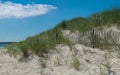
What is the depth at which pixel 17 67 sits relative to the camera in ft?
21.7

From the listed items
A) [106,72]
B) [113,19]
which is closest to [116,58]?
[106,72]

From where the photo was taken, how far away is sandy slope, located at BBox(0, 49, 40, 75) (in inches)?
250

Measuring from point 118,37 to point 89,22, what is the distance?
1.51 meters

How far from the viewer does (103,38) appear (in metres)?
8.29

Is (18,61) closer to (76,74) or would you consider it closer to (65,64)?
(65,64)

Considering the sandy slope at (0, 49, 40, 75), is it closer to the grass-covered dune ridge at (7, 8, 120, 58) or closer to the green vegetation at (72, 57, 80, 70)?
the grass-covered dune ridge at (7, 8, 120, 58)

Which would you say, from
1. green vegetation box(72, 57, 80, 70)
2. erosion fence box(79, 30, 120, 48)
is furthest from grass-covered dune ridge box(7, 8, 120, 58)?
green vegetation box(72, 57, 80, 70)

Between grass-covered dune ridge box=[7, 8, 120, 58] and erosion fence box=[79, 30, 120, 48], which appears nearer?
grass-covered dune ridge box=[7, 8, 120, 58]

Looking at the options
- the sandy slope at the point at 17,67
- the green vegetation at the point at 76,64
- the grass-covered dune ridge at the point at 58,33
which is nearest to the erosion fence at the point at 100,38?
the grass-covered dune ridge at the point at 58,33

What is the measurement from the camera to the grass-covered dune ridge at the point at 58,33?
24.3 ft

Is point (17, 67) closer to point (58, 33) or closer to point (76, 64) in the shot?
point (76, 64)

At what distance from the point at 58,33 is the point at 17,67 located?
267 centimetres

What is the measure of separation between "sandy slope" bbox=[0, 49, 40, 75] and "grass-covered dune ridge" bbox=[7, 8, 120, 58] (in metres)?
0.30

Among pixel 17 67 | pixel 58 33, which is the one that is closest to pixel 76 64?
pixel 17 67
